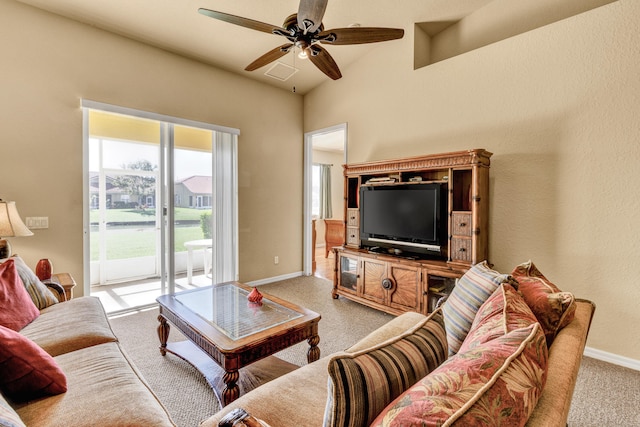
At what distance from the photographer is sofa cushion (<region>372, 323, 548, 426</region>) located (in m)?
0.58

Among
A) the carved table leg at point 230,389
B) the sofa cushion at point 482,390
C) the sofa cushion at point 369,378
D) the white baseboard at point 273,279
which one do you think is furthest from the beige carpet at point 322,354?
the sofa cushion at point 482,390

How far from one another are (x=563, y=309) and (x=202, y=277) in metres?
3.92

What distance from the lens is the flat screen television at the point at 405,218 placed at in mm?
3098

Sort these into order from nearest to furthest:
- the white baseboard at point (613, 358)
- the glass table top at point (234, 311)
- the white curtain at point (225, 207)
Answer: the glass table top at point (234, 311), the white baseboard at point (613, 358), the white curtain at point (225, 207)

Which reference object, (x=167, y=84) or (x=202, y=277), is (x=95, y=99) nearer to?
(x=167, y=84)

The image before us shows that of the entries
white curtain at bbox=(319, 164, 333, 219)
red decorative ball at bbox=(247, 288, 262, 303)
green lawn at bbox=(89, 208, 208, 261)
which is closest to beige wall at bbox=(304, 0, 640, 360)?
red decorative ball at bbox=(247, 288, 262, 303)

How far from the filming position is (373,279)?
342 cm

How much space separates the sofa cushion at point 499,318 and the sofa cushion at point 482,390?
0.11 meters

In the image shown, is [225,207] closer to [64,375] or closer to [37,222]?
[37,222]

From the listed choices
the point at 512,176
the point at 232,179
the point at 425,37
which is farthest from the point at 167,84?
the point at 512,176

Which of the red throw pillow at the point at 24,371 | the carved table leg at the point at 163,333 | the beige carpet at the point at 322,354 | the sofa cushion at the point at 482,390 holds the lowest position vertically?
the beige carpet at the point at 322,354

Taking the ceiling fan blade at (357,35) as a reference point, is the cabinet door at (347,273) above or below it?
below

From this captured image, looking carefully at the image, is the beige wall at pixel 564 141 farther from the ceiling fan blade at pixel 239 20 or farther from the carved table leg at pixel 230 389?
the carved table leg at pixel 230 389

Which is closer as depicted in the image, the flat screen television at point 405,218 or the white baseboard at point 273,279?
the flat screen television at point 405,218
